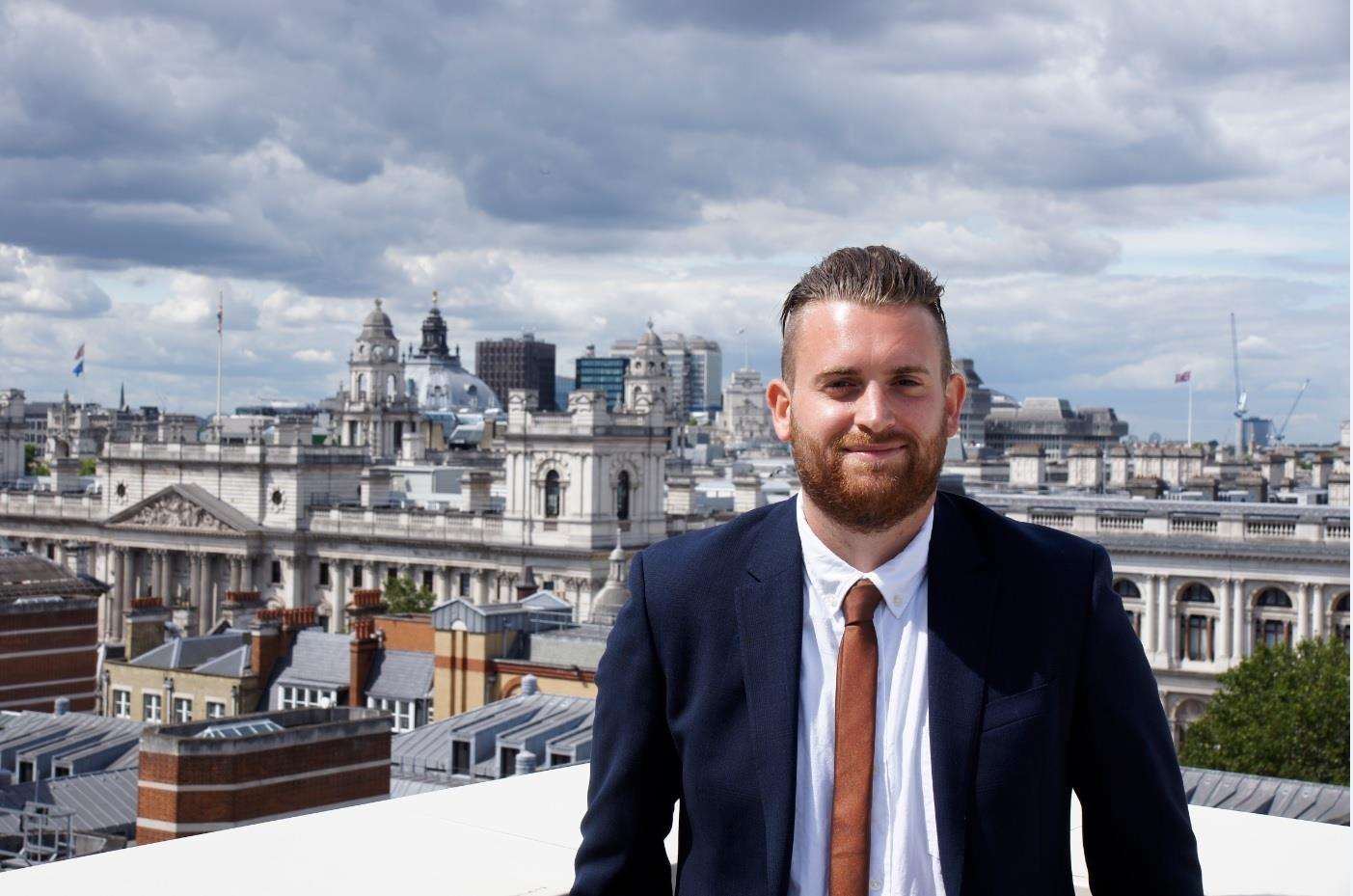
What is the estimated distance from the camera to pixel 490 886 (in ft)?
19.2

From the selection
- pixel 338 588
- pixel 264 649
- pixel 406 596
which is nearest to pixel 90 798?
pixel 264 649

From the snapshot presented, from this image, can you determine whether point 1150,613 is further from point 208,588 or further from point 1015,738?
point 1015,738

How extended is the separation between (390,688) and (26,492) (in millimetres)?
62199

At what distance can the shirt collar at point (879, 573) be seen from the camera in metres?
4.32

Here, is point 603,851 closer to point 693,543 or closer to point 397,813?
point 693,543

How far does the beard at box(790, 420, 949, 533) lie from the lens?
4.25m

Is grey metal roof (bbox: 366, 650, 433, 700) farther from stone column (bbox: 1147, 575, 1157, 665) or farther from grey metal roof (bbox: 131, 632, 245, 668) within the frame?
stone column (bbox: 1147, 575, 1157, 665)

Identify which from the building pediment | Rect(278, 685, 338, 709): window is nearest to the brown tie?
Rect(278, 685, 338, 709): window

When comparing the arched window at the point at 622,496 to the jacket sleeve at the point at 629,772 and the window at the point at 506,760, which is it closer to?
the window at the point at 506,760

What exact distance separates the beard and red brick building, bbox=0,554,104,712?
36.5m

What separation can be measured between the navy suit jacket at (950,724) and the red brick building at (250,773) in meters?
18.2

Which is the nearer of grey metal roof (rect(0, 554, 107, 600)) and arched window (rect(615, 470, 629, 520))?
grey metal roof (rect(0, 554, 107, 600))

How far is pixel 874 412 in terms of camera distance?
166 inches

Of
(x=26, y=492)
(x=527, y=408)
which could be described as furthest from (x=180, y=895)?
(x=26, y=492)
